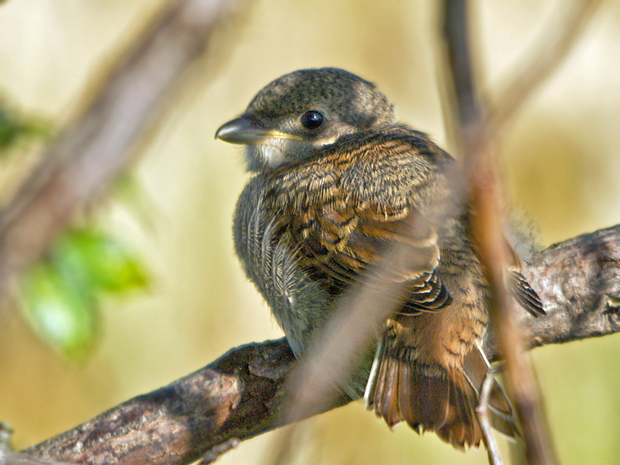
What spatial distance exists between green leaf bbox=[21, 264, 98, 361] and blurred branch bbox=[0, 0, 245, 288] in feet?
6.32

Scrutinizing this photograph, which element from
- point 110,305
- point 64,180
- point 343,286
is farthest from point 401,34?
point 64,180

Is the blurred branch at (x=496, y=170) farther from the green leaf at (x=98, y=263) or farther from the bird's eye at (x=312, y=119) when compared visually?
the bird's eye at (x=312, y=119)

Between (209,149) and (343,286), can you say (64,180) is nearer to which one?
(343,286)

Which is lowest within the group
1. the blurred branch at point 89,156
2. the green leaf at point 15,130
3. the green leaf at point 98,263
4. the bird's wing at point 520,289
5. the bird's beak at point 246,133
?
the blurred branch at point 89,156

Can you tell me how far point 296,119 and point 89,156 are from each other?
291 cm

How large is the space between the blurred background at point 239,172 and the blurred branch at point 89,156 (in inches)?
155

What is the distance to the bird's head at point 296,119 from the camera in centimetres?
347

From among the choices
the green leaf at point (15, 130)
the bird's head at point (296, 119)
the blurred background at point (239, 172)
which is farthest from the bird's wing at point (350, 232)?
the blurred background at point (239, 172)

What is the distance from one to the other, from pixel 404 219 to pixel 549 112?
3769 millimetres

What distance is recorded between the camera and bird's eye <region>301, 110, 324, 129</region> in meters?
3.50

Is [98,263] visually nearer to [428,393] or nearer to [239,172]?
[428,393]

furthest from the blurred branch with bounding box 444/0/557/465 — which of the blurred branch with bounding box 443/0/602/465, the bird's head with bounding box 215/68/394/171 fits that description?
the bird's head with bounding box 215/68/394/171

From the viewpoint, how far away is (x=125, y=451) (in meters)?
2.60

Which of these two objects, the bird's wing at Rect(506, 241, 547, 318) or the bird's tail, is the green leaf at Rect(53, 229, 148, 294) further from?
the bird's wing at Rect(506, 241, 547, 318)
